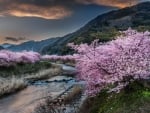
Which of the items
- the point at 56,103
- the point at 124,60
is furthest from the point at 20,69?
the point at 124,60

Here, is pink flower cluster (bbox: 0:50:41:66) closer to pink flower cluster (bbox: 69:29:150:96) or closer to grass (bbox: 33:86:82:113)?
grass (bbox: 33:86:82:113)

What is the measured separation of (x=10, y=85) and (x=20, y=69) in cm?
1355

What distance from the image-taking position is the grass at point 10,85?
4796 cm

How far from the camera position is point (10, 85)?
169 ft

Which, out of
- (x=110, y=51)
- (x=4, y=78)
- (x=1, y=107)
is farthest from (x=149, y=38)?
(x=4, y=78)

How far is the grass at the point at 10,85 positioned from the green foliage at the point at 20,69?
1337 millimetres

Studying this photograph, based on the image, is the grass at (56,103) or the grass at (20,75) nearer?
the grass at (56,103)

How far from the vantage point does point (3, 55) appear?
217 ft

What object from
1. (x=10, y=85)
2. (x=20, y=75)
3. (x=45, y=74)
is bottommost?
(x=45, y=74)

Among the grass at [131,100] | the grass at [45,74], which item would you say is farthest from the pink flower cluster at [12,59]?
the grass at [131,100]

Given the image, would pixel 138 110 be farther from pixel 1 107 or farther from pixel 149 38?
pixel 1 107

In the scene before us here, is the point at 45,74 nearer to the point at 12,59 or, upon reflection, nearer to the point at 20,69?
the point at 12,59

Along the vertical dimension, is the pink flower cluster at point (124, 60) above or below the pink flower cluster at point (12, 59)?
above

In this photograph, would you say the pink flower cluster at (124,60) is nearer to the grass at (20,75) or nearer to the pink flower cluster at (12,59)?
the grass at (20,75)
